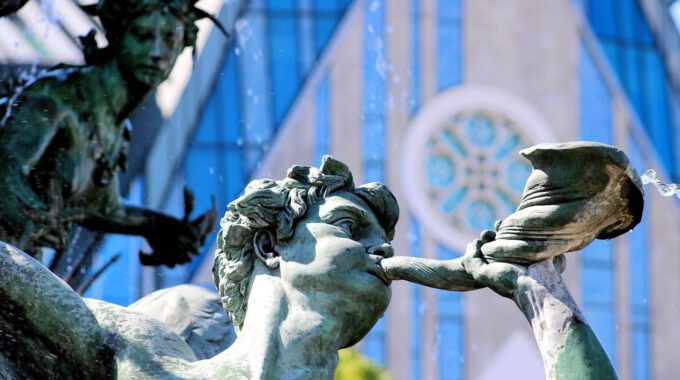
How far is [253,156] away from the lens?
4712 cm

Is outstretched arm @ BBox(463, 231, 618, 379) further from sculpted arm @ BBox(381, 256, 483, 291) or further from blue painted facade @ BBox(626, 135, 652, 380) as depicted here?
blue painted facade @ BBox(626, 135, 652, 380)

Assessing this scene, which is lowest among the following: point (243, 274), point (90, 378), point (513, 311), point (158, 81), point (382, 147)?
A: point (90, 378)

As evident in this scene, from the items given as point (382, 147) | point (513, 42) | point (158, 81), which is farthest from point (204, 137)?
point (158, 81)

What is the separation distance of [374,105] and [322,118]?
9.72 feet

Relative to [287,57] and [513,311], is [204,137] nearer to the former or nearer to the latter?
[287,57]

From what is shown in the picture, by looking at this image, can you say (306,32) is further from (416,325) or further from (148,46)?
(148,46)

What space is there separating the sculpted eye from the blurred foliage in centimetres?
2542

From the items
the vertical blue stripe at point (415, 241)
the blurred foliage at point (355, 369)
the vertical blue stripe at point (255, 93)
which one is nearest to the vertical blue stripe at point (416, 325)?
the vertical blue stripe at point (415, 241)

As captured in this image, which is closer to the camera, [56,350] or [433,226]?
[56,350]

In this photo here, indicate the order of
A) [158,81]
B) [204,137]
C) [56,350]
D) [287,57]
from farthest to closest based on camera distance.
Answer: [287,57] → [204,137] → [158,81] → [56,350]

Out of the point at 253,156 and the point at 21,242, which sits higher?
the point at 253,156

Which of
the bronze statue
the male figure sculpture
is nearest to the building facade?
the bronze statue

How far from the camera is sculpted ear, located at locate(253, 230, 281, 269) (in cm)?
555

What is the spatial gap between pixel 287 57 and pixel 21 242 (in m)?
40.6
